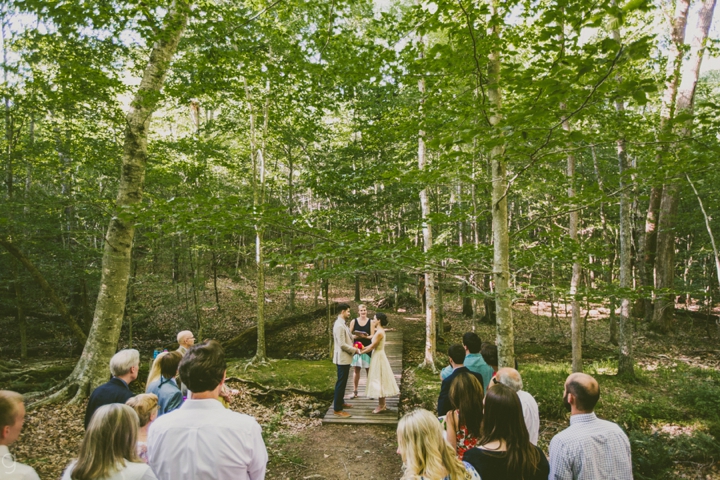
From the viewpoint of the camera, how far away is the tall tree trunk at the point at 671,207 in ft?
31.8

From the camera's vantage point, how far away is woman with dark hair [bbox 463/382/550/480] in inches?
85.3

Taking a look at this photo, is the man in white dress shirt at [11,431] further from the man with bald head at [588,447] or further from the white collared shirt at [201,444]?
the man with bald head at [588,447]

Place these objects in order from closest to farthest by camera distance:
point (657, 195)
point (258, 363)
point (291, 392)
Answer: point (291, 392) → point (258, 363) → point (657, 195)

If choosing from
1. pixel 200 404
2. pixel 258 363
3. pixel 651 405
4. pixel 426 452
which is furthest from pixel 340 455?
pixel 651 405

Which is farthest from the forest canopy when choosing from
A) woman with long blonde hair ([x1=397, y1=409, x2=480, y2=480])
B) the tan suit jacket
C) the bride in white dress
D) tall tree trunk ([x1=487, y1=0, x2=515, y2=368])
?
woman with long blonde hair ([x1=397, y1=409, x2=480, y2=480])

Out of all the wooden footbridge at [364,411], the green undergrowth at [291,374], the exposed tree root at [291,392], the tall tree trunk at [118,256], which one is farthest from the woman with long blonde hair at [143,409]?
the green undergrowth at [291,374]

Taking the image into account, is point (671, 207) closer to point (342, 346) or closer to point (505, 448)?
point (342, 346)

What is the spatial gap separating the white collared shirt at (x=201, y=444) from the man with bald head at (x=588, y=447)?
6.93 ft

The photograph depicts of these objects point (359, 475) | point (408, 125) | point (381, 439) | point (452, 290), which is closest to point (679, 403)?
point (381, 439)

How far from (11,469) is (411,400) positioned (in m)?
7.76

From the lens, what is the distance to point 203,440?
1945mm

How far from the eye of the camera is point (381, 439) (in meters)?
6.22

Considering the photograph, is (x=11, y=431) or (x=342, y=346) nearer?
(x=11, y=431)

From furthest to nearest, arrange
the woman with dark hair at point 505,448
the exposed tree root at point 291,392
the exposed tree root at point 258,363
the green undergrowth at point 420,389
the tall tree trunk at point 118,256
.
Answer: the exposed tree root at point 258,363 < the exposed tree root at point 291,392 < the green undergrowth at point 420,389 < the tall tree trunk at point 118,256 < the woman with dark hair at point 505,448
